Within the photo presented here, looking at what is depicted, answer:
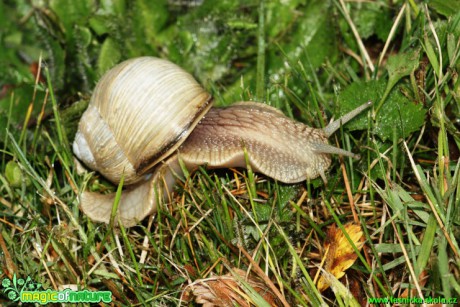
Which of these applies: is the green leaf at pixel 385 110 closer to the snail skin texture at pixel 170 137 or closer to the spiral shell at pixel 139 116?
the snail skin texture at pixel 170 137

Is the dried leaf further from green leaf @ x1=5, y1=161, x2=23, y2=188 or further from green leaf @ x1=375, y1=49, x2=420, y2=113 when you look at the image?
green leaf @ x1=5, y1=161, x2=23, y2=188

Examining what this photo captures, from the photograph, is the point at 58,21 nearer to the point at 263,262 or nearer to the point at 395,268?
the point at 263,262

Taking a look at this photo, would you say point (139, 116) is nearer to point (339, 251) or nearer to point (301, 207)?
point (301, 207)

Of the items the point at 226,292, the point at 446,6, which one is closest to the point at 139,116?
the point at 226,292

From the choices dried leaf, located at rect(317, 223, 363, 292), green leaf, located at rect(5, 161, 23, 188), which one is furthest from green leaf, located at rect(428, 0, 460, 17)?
green leaf, located at rect(5, 161, 23, 188)

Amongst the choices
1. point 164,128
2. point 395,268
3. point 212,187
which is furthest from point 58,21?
point 395,268

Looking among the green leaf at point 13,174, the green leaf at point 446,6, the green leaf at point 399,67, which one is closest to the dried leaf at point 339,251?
the green leaf at point 399,67
